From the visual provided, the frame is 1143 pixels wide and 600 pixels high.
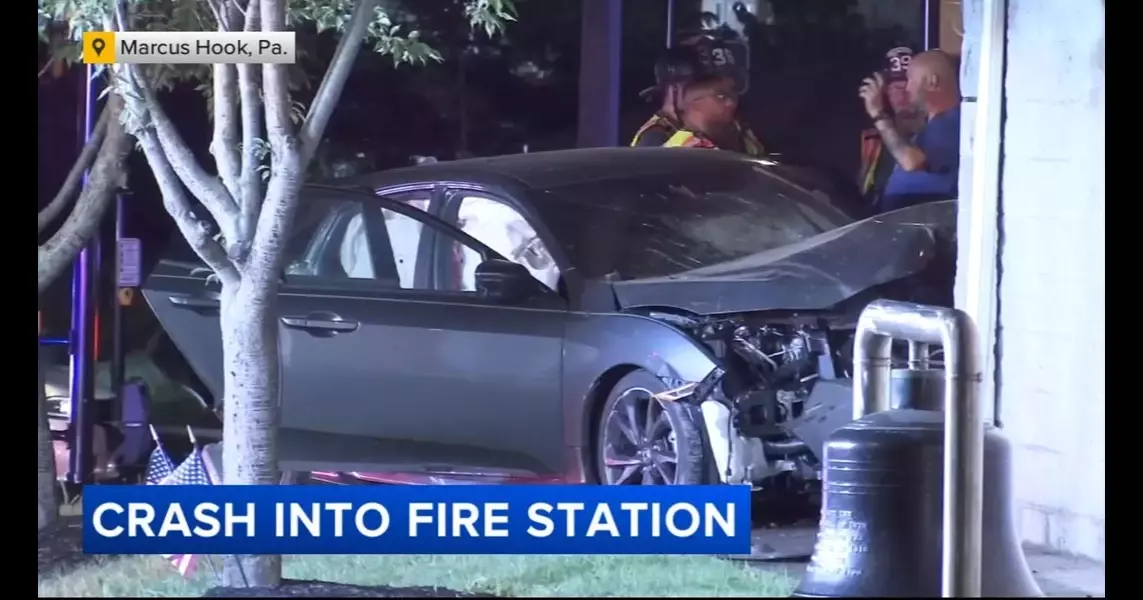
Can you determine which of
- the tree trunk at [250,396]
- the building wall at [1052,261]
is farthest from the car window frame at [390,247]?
the building wall at [1052,261]

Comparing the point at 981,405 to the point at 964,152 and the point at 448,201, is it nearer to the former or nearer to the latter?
the point at 964,152

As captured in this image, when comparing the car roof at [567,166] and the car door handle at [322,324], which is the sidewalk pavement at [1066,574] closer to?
the car roof at [567,166]

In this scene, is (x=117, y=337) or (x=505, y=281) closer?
(x=505, y=281)

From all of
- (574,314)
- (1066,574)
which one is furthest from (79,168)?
(1066,574)

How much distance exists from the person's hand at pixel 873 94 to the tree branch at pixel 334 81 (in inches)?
55.3

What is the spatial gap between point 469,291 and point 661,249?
556 mm

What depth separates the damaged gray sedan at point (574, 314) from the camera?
4047mm

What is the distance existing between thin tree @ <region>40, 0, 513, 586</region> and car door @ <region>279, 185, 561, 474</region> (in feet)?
0.31

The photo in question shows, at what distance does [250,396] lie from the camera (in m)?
4.17

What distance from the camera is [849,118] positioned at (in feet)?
13.6

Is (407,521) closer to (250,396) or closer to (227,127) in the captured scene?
(250,396)

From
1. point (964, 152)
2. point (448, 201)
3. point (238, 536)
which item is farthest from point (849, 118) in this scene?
point (238, 536)

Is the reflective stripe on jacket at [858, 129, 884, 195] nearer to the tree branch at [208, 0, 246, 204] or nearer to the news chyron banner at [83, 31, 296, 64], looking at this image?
the news chyron banner at [83, 31, 296, 64]

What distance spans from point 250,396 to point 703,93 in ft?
5.05
